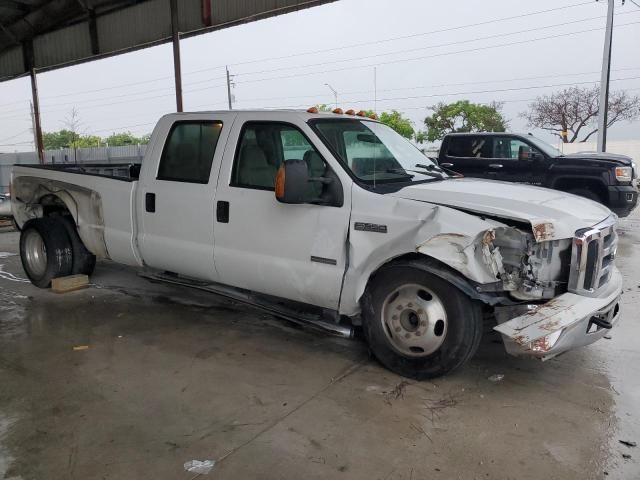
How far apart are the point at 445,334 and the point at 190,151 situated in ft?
9.36

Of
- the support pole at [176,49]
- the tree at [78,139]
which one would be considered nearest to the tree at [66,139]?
the tree at [78,139]

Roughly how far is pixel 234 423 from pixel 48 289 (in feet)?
14.1

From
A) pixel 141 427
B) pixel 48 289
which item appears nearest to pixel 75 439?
pixel 141 427

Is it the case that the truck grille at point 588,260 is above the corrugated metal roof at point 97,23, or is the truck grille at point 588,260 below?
below

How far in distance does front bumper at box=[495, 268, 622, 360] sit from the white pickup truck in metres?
0.01

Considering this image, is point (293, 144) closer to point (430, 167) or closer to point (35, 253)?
point (430, 167)

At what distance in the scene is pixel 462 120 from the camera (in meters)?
42.1

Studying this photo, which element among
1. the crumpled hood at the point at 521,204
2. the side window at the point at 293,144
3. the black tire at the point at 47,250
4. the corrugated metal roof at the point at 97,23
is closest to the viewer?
the crumpled hood at the point at 521,204

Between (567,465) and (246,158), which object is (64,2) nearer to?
(246,158)

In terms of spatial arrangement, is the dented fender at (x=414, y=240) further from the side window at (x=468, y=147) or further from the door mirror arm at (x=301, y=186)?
the side window at (x=468, y=147)

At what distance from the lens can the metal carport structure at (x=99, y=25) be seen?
1148cm

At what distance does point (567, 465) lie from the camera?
9.38ft

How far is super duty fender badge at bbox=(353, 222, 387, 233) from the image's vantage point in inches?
148

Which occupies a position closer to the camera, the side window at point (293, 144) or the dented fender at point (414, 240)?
the dented fender at point (414, 240)
